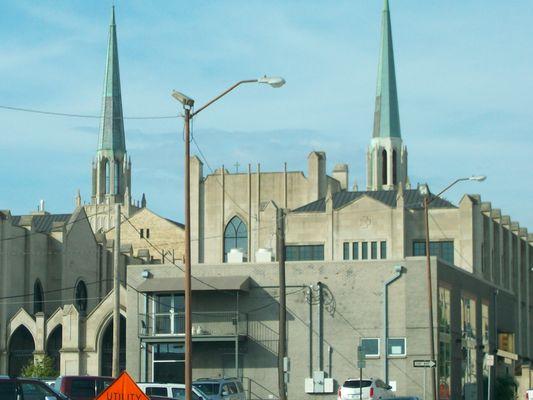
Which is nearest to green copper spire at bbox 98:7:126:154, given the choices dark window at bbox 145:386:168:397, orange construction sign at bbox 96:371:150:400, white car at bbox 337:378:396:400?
white car at bbox 337:378:396:400

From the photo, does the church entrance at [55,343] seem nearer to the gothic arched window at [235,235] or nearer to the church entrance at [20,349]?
the church entrance at [20,349]

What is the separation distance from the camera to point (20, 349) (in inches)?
3091

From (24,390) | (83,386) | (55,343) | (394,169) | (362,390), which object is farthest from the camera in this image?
(394,169)

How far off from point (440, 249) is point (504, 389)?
44.2ft

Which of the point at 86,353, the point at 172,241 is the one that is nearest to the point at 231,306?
the point at 86,353

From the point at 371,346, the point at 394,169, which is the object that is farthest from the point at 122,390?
the point at 394,169

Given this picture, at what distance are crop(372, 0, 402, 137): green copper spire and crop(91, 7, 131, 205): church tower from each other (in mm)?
49498

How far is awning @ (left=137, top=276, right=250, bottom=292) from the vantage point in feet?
189

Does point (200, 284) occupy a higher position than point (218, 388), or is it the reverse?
point (200, 284)

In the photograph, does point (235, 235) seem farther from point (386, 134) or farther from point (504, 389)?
point (386, 134)

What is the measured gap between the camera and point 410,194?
275ft

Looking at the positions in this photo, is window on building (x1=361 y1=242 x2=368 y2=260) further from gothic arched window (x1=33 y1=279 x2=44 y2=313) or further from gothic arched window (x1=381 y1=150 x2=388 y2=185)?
gothic arched window (x1=381 y1=150 x2=388 y2=185)

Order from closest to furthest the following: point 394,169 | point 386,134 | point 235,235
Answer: point 235,235 → point 394,169 → point 386,134

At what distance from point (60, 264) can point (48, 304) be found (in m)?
3.10
